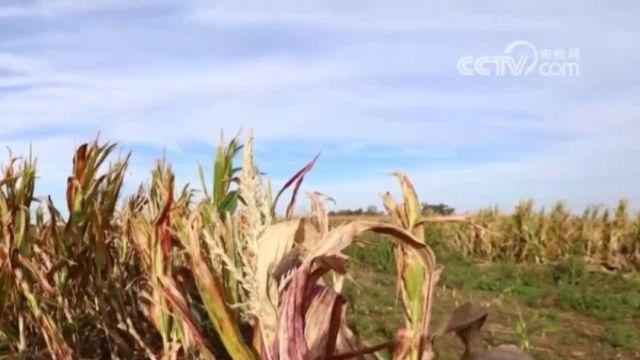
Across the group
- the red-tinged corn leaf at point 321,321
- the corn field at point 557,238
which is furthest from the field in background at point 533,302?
the red-tinged corn leaf at point 321,321

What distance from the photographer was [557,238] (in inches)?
457

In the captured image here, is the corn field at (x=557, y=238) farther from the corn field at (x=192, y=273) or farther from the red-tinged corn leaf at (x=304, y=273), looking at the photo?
the red-tinged corn leaf at (x=304, y=273)

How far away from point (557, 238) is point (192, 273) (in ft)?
33.2

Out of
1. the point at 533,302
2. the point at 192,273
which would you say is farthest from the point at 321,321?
the point at 533,302

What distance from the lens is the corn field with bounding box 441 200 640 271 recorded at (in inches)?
437

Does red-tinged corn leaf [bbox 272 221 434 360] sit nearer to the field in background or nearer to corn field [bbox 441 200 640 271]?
the field in background

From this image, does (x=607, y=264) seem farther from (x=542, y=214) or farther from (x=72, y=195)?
(x=72, y=195)

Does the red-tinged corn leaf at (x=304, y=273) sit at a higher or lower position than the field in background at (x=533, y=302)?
higher

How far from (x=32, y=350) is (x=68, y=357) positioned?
0.53 m

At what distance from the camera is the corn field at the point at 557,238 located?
11109 mm

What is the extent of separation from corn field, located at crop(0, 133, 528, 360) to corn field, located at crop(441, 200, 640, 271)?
7.98 meters

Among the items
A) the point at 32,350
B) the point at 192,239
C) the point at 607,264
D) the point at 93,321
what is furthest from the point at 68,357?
the point at 607,264

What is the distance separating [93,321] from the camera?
3180mm

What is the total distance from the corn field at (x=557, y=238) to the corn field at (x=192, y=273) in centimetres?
798
